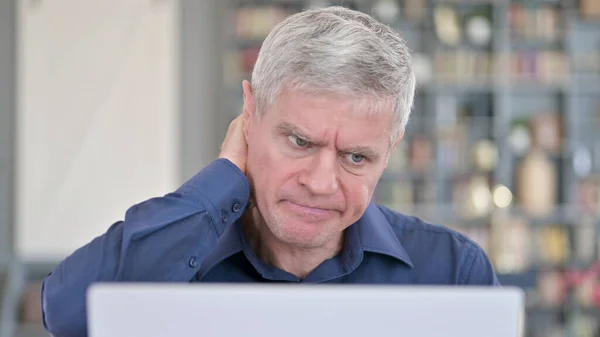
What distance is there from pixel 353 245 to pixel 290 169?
236 mm

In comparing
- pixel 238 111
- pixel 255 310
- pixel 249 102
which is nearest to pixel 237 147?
pixel 249 102

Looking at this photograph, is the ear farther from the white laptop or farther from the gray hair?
the white laptop

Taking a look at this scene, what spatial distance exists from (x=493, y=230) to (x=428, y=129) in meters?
0.82

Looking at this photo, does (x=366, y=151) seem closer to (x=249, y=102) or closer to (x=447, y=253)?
(x=249, y=102)

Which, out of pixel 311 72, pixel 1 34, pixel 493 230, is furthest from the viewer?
pixel 493 230

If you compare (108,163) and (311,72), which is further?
(108,163)

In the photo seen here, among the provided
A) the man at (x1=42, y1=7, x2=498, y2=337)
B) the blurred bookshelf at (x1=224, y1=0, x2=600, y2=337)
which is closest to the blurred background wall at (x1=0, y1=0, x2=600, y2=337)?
the blurred bookshelf at (x1=224, y1=0, x2=600, y2=337)

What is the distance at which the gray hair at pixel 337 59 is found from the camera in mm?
1380

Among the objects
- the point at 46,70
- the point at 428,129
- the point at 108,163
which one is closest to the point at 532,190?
the point at 428,129

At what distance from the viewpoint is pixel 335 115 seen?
1382mm

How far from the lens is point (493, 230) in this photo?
6340 millimetres

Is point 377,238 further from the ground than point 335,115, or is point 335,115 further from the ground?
point 335,115

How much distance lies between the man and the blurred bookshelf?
4789 millimetres

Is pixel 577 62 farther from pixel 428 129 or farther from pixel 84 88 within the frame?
pixel 84 88
